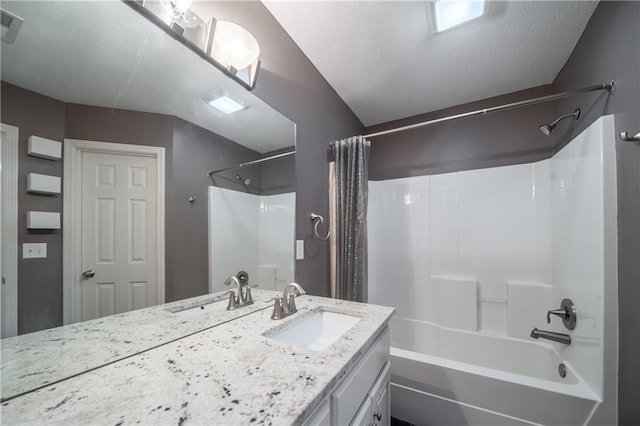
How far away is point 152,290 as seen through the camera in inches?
31.0

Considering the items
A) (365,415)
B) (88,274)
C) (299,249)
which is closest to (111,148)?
(88,274)

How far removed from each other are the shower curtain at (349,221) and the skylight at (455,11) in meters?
0.82

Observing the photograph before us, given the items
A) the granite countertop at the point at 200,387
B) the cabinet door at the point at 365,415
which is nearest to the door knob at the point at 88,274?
the granite countertop at the point at 200,387

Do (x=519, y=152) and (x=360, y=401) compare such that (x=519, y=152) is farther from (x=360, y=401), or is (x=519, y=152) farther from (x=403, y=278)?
(x=360, y=401)

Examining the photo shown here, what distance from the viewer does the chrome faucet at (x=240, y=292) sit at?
3.54 feet

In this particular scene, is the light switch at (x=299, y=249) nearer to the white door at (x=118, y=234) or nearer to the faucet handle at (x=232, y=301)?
the faucet handle at (x=232, y=301)

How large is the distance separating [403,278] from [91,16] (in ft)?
8.41

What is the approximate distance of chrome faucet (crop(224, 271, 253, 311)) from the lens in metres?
1.08

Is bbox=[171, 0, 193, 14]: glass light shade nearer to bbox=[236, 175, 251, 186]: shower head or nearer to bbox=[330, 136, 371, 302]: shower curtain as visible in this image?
bbox=[236, 175, 251, 186]: shower head

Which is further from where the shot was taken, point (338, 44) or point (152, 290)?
point (338, 44)

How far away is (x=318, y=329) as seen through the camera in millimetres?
1184

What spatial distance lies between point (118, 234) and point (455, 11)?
1.88 m

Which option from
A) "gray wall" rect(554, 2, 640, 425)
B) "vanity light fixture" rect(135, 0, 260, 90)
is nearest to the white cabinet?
"gray wall" rect(554, 2, 640, 425)

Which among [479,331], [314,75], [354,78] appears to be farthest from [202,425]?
[479,331]
